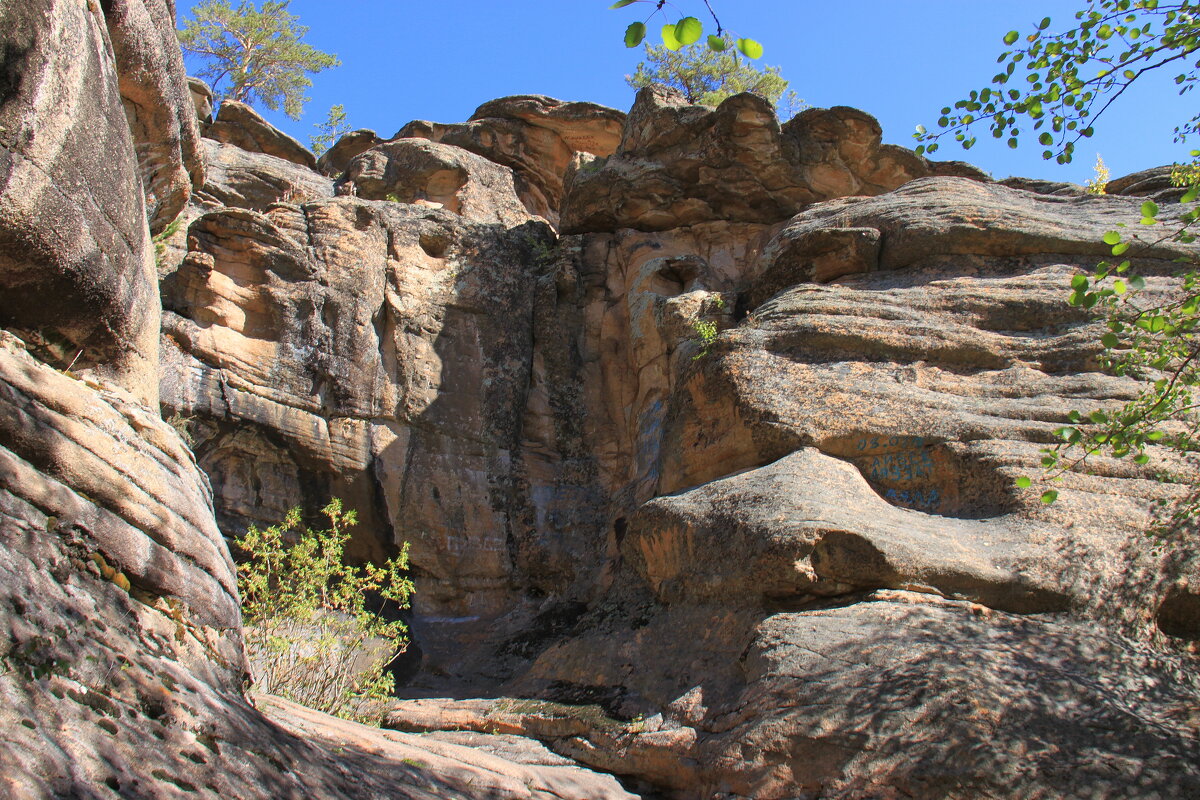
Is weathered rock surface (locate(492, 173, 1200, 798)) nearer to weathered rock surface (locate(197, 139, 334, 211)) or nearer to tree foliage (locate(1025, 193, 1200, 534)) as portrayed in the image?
tree foliage (locate(1025, 193, 1200, 534))

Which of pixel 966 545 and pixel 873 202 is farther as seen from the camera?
pixel 873 202

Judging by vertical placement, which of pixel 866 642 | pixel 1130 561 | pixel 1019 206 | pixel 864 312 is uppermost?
pixel 1019 206

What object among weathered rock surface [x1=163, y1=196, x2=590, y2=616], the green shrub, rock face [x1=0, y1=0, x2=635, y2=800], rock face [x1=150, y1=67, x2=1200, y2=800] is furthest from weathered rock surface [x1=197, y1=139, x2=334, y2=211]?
rock face [x1=0, y1=0, x2=635, y2=800]

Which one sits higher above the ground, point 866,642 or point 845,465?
point 845,465

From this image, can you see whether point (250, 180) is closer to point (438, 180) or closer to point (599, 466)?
point (438, 180)

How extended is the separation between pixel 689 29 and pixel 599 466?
1179cm

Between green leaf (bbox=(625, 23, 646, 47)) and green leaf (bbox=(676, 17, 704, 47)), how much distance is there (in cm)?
15

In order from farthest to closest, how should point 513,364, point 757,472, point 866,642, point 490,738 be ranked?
point 513,364, point 757,472, point 490,738, point 866,642

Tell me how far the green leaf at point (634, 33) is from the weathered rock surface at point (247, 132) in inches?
825

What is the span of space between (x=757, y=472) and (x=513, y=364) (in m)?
6.45

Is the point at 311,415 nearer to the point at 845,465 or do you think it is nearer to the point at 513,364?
the point at 513,364

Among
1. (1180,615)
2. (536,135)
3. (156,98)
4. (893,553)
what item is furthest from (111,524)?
(536,135)

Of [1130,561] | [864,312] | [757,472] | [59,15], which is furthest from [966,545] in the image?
[59,15]

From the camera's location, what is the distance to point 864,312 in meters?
12.0
